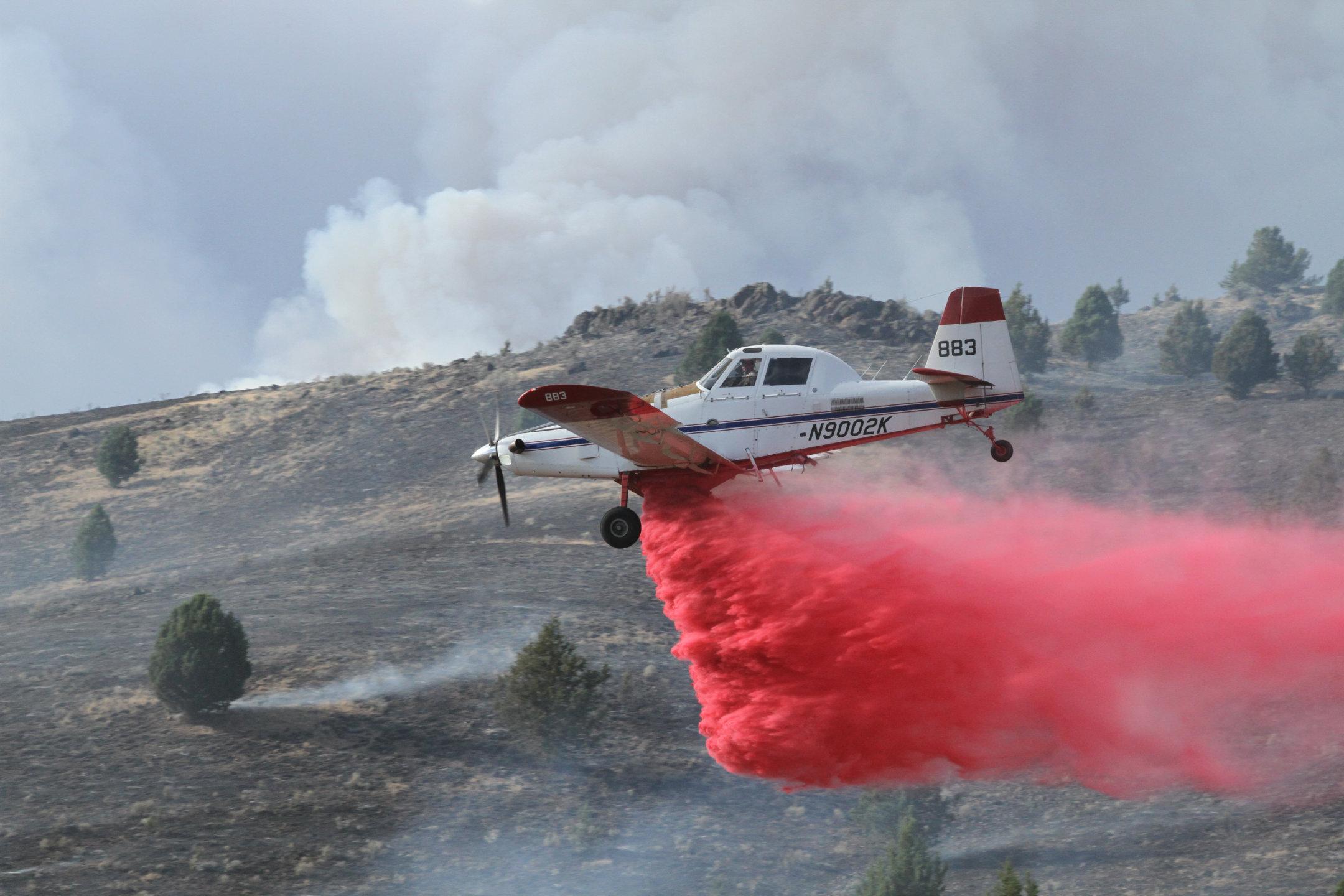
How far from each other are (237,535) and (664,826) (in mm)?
36358

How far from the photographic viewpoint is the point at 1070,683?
2702cm

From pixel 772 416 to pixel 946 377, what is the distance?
3.28 metres

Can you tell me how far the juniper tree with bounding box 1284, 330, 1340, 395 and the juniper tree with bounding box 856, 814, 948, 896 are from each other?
58.7 meters

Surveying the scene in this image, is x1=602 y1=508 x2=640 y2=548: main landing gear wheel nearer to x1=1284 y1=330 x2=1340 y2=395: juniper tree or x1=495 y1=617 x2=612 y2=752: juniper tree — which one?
x1=495 y1=617 x2=612 y2=752: juniper tree

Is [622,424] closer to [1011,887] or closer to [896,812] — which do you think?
[1011,887]

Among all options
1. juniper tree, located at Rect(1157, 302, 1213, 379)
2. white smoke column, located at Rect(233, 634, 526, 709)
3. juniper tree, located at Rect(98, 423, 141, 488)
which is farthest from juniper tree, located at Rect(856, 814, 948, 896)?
juniper tree, located at Rect(1157, 302, 1213, 379)

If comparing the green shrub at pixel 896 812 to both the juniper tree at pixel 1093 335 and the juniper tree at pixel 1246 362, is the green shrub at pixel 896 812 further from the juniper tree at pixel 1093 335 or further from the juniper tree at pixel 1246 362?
the juniper tree at pixel 1093 335

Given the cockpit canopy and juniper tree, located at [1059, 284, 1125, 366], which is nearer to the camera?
the cockpit canopy

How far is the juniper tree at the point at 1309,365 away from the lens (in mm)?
84188

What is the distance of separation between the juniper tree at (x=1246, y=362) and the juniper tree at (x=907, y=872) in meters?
55.6

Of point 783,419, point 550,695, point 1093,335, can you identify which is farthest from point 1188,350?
point 783,419

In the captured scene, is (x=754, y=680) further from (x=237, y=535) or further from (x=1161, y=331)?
(x=1161, y=331)

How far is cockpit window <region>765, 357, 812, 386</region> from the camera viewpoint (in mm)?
22250

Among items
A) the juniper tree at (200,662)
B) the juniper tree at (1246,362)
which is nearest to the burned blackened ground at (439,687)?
the juniper tree at (200,662)
